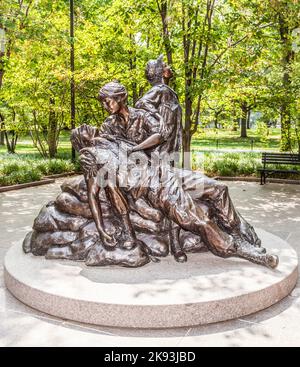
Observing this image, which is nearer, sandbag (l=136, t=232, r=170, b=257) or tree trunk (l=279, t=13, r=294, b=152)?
sandbag (l=136, t=232, r=170, b=257)

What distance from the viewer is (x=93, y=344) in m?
3.50

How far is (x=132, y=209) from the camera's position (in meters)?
5.00

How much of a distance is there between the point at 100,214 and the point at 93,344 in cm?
162

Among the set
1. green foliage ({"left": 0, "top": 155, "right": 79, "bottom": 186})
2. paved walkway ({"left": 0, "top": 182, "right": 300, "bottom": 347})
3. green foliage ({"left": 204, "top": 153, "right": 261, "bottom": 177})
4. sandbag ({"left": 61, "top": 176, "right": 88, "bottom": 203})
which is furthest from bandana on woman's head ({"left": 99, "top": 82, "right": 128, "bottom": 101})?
green foliage ({"left": 204, "top": 153, "right": 261, "bottom": 177})

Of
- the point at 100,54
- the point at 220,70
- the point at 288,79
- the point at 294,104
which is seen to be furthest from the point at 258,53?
the point at 100,54

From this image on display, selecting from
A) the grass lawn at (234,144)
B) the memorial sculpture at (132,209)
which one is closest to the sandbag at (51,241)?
the memorial sculpture at (132,209)

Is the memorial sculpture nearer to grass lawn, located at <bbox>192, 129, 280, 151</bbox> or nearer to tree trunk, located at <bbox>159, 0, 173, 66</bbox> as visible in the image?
tree trunk, located at <bbox>159, 0, 173, 66</bbox>

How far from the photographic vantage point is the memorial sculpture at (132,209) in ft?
15.4

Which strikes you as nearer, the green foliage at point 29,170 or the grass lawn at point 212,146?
the green foliage at point 29,170

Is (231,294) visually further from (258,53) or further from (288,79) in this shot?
(288,79)

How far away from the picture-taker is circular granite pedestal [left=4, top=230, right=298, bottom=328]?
373 cm

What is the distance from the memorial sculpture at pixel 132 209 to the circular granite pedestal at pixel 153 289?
0.18 m

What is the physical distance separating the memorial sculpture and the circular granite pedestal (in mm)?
179

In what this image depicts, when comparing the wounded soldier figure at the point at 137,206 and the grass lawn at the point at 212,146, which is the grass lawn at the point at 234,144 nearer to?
the grass lawn at the point at 212,146
